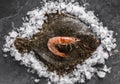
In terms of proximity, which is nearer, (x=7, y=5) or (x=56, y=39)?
(x=56, y=39)

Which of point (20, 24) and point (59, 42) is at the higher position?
point (20, 24)

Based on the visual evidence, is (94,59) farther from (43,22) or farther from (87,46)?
(43,22)

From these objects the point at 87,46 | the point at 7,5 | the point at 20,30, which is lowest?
the point at 87,46

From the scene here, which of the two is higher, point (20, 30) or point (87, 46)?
point (20, 30)

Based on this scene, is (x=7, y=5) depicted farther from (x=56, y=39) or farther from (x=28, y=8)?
(x=56, y=39)

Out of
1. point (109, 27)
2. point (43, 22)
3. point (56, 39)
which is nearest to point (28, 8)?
point (43, 22)

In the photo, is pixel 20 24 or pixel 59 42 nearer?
pixel 59 42
